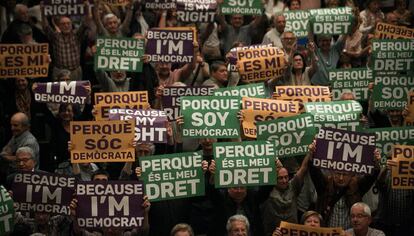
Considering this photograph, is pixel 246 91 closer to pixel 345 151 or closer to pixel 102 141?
pixel 345 151

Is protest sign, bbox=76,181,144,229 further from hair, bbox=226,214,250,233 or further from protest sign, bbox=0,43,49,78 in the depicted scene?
protest sign, bbox=0,43,49,78

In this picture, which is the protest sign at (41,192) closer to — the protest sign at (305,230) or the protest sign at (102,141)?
the protest sign at (102,141)

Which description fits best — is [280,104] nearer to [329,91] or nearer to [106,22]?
[329,91]

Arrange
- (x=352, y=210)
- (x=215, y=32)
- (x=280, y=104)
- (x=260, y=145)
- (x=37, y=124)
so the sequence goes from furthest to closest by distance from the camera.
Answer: (x=215, y=32), (x=37, y=124), (x=280, y=104), (x=260, y=145), (x=352, y=210)

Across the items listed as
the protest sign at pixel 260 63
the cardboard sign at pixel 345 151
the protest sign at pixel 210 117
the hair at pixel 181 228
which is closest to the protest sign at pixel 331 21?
the protest sign at pixel 260 63

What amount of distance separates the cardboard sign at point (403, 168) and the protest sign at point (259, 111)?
1633 mm

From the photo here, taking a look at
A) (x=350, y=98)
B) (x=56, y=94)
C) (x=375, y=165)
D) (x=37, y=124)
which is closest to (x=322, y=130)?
(x=375, y=165)

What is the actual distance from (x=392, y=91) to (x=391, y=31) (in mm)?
1809

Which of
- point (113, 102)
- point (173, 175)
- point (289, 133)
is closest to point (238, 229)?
point (173, 175)

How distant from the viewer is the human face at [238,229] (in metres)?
13.5

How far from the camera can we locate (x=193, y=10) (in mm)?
18562

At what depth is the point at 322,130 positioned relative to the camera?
1448cm

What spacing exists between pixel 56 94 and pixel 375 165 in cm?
436

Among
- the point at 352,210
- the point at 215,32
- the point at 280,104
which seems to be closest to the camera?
the point at 352,210
